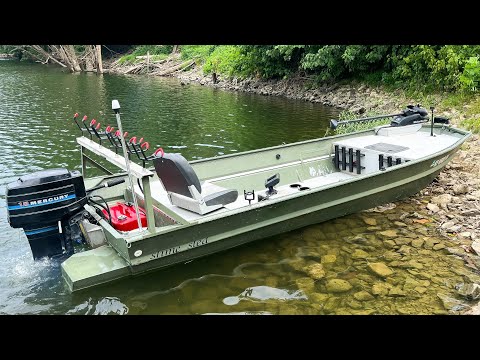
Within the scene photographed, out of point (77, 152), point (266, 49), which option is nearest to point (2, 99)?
point (77, 152)

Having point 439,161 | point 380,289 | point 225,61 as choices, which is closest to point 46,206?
point 380,289

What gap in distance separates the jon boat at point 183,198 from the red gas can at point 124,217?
2 centimetres

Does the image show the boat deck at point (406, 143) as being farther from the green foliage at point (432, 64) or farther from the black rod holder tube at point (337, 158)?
the green foliage at point (432, 64)

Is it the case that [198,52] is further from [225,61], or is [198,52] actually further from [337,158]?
[337,158]

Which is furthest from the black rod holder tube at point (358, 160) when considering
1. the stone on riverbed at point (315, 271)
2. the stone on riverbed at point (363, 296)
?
the stone on riverbed at point (363, 296)

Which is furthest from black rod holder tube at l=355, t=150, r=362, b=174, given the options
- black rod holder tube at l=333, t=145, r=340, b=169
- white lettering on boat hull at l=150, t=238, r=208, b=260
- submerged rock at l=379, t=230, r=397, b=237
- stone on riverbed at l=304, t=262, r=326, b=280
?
white lettering on boat hull at l=150, t=238, r=208, b=260

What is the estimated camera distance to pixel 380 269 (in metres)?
6.89

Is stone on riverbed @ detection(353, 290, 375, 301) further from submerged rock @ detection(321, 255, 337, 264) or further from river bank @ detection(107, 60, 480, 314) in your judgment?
river bank @ detection(107, 60, 480, 314)

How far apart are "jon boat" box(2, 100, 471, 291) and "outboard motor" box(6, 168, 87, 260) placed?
0.01 meters

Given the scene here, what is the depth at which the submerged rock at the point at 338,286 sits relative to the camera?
6383 mm

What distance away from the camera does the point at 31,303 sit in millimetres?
5980

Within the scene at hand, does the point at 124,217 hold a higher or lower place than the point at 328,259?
higher

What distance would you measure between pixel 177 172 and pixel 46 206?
187 cm
